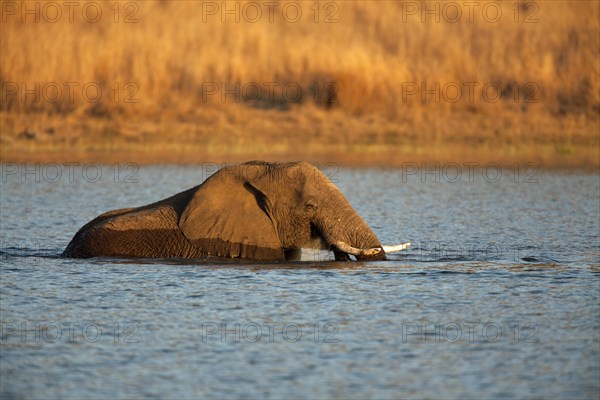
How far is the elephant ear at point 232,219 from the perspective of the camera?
11242 millimetres

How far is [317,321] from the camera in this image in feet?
30.8

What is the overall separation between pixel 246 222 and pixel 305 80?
14.9 metres

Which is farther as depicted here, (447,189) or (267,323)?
(447,189)

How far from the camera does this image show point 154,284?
10.7m

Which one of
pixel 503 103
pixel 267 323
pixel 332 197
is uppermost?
pixel 503 103

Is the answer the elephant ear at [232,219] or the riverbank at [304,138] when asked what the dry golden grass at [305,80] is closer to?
the riverbank at [304,138]

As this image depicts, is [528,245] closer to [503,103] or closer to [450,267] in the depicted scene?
[450,267]

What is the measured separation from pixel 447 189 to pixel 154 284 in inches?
412

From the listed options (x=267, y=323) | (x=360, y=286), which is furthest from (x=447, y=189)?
(x=267, y=323)

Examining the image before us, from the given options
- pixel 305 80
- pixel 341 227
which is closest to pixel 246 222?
pixel 341 227

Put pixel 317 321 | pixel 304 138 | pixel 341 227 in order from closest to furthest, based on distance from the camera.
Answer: pixel 317 321
pixel 341 227
pixel 304 138

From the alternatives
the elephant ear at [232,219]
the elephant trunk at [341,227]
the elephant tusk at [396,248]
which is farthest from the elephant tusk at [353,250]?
the elephant ear at [232,219]

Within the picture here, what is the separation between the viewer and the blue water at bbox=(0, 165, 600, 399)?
7.73m

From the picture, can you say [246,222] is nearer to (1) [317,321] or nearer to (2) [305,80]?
(1) [317,321]
